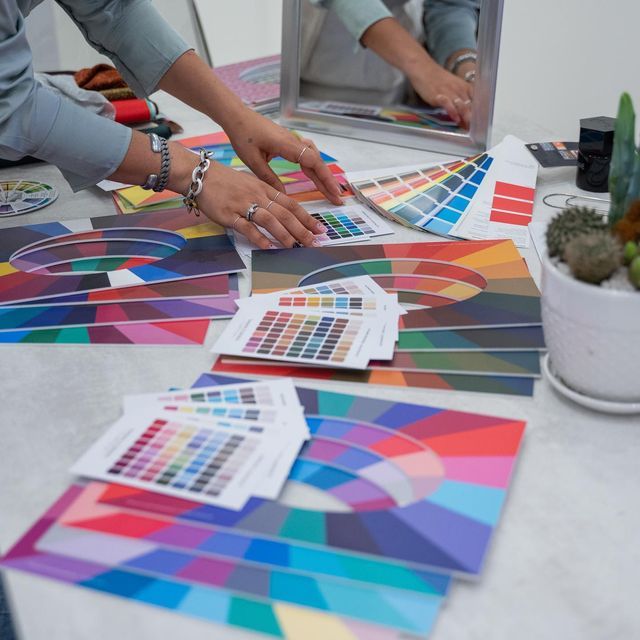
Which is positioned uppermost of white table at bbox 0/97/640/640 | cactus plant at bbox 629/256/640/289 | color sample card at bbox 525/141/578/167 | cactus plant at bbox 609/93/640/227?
cactus plant at bbox 609/93/640/227

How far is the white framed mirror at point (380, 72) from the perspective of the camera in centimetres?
136

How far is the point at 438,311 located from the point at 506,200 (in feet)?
1.22

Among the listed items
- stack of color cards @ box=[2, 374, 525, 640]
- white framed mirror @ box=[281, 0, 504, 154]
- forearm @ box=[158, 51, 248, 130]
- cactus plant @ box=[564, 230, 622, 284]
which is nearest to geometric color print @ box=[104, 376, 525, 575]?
stack of color cards @ box=[2, 374, 525, 640]

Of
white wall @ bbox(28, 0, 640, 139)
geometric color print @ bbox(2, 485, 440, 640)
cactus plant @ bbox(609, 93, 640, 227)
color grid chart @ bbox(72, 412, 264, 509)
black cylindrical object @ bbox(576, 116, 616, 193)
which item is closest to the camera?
geometric color print @ bbox(2, 485, 440, 640)

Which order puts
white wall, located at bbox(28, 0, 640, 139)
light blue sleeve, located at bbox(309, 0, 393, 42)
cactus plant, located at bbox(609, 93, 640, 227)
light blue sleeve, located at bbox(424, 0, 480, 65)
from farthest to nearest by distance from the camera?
white wall, located at bbox(28, 0, 640, 139) < light blue sleeve, located at bbox(309, 0, 393, 42) < light blue sleeve, located at bbox(424, 0, 480, 65) < cactus plant, located at bbox(609, 93, 640, 227)

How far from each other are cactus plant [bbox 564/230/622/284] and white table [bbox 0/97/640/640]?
147mm

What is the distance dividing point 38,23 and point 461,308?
160cm

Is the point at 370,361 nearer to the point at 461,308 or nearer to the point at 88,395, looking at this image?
the point at 461,308

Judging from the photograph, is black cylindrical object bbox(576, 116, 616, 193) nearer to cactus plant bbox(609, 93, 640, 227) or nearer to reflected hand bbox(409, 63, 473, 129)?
reflected hand bbox(409, 63, 473, 129)

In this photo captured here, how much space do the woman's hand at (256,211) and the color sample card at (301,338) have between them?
0.20 m

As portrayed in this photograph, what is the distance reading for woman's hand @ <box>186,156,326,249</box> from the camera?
108 cm

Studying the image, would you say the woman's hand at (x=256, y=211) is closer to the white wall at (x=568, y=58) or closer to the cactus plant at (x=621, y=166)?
the cactus plant at (x=621, y=166)

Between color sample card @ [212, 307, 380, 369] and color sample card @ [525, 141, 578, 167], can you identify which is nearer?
color sample card @ [212, 307, 380, 369]

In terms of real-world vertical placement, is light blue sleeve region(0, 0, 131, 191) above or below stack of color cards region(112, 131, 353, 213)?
above
